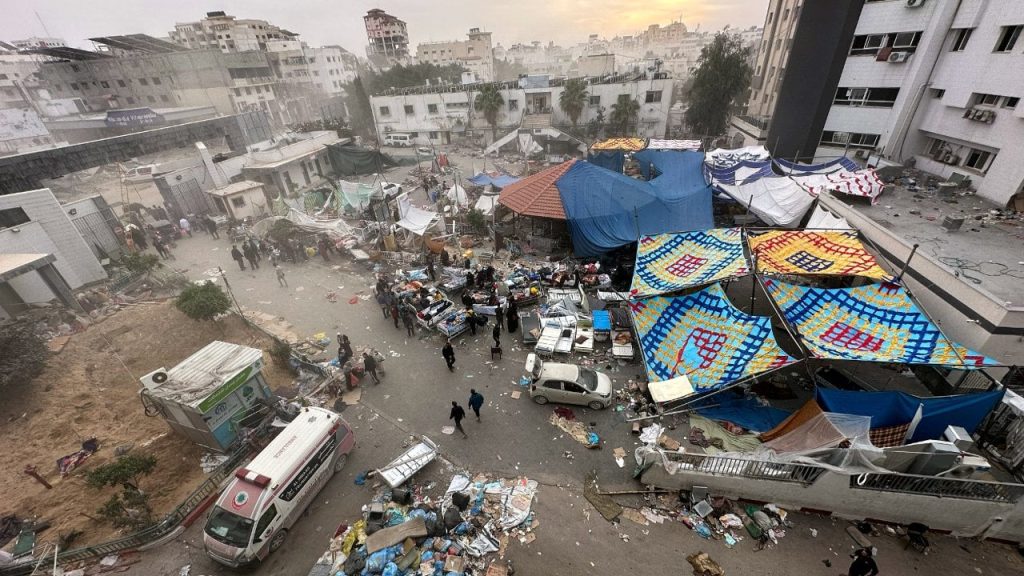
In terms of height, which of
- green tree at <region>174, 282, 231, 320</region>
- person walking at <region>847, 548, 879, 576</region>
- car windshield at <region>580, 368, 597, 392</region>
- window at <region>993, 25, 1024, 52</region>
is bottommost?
person walking at <region>847, 548, 879, 576</region>

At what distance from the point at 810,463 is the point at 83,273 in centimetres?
2760

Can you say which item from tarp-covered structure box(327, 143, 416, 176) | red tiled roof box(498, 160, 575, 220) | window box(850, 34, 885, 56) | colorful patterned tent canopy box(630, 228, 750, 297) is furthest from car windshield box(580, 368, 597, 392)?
tarp-covered structure box(327, 143, 416, 176)

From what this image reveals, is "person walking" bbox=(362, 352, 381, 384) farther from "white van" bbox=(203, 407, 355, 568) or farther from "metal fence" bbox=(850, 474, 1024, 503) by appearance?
"metal fence" bbox=(850, 474, 1024, 503)

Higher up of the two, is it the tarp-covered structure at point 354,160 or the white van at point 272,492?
the tarp-covered structure at point 354,160

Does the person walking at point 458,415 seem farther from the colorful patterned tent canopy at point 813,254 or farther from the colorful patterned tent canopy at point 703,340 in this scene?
the colorful patterned tent canopy at point 813,254

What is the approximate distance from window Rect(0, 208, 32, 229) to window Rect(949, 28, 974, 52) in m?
41.5

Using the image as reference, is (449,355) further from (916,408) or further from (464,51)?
(464,51)

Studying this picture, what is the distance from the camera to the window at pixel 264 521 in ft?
24.2

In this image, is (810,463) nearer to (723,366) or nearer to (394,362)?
(723,366)

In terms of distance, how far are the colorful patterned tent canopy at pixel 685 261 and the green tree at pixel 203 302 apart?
13933 mm

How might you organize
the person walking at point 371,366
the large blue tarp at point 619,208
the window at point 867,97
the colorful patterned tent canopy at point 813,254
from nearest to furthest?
the colorful patterned tent canopy at point 813,254
the person walking at point 371,366
the large blue tarp at point 619,208
the window at point 867,97

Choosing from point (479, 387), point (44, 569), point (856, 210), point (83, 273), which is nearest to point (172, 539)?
point (44, 569)

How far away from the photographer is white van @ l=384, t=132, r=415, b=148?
1693 inches

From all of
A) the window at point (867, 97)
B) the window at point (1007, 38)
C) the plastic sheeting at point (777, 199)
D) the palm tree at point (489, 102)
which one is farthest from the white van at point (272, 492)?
the palm tree at point (489, 102)
